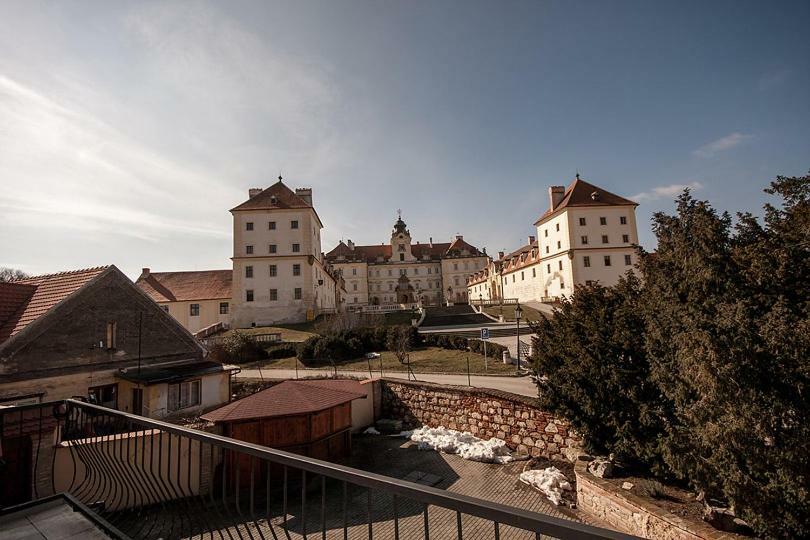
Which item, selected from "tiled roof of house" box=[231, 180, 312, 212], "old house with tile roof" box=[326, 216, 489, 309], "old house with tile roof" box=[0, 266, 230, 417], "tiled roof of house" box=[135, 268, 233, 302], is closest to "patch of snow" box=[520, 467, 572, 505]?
"old house with tile roof" box=[0, 266, 230, 417]

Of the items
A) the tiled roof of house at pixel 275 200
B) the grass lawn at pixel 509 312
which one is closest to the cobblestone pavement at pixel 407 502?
the grass lawn at pixel 509 312

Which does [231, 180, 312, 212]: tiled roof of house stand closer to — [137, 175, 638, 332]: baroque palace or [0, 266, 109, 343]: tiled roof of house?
[137, 175, 638, 332]: baroque palace

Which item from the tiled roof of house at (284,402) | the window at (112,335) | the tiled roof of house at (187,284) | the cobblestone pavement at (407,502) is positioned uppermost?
the tiled roof of house at (187,284)

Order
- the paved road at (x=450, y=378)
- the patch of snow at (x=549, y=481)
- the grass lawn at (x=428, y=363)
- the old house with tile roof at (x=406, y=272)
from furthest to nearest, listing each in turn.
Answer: the old house with tile roof at (x=406, y=272) → the grass lawn at (x=428, y=363) → the paved road at (x=450, y=378) → the patch of snow at (x=549, y=481)

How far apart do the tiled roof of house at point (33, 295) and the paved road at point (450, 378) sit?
9.81 metres

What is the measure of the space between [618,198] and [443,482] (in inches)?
1651

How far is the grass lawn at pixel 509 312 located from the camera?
37.8m

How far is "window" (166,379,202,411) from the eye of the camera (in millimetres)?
15617

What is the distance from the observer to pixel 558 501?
10.3 m

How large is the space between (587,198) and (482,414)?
1443 inches

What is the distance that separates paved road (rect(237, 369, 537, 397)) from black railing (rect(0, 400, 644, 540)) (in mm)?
7276

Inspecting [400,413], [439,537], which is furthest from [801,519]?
[400,413]

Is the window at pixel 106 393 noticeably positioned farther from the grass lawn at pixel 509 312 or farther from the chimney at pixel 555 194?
the chimney at pixel 555 194

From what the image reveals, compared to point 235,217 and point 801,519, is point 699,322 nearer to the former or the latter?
point 801,519
